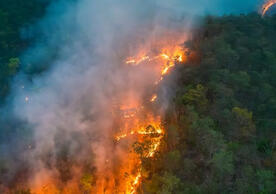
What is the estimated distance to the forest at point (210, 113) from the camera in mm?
10289

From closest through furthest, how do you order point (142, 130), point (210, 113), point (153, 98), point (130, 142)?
point (130, 142) → point (142, 130) → point (210, 113) → point (153, 98)

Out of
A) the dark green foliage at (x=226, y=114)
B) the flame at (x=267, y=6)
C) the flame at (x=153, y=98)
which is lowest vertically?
the flame at (x=153, y=98)

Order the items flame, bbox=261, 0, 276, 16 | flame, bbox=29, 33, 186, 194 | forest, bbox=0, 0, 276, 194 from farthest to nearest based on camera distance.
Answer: flame, bbox=261, 0, 276, 16
flame, bbox=29, 33, 186, 194
forest, bbox=0, 0, 276, 194

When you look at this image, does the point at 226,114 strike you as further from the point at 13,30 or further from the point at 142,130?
the point at 13,30

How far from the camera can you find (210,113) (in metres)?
12.9

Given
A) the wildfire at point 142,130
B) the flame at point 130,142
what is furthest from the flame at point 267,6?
the flame at point 130,142

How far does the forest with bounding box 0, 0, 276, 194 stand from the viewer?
1029 cm

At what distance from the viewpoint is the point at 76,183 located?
1051 centimetres

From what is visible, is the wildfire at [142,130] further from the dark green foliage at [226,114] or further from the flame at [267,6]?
the flame at [267,6]

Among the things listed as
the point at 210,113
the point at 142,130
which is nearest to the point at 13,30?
the point at 142,130

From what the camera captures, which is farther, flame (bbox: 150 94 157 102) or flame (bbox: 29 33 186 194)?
flame (bbox: 150 94 157 102)

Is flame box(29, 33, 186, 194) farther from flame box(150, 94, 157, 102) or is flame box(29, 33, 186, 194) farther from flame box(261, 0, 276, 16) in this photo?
flame box(261, 0, 276, 16)

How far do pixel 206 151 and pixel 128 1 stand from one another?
456 inches

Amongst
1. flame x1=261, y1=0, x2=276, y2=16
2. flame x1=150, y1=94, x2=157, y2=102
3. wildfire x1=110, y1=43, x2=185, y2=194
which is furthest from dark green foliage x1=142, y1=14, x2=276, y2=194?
flame x1=261, y1=0, x2=276, y2=16
